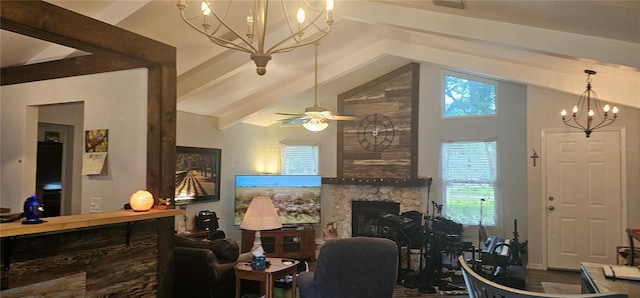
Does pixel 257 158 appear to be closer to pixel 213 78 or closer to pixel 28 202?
pixel 213 78

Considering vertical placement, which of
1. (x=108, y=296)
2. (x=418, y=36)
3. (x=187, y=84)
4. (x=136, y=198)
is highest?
(x=418, y=36)

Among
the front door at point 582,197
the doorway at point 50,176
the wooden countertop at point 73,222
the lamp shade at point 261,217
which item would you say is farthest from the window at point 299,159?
the wooden countertop at point 73,222

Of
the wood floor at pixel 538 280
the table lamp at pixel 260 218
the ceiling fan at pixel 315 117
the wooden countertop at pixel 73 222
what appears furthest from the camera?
the wood floor at pixel 538 280

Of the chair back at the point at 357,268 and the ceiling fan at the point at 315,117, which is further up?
the ceiling fan at the point at 315,117

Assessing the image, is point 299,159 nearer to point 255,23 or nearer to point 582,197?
point 582,197

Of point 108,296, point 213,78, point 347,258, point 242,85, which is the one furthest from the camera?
point 242,85

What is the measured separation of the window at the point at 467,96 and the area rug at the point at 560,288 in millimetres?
2634

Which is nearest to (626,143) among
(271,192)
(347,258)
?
(347,258)

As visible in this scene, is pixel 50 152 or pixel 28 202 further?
pixel 50 152

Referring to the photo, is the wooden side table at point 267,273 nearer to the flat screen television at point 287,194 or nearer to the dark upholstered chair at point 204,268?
the dark upholstered chair at point 204,268

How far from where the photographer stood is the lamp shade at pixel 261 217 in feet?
13.1

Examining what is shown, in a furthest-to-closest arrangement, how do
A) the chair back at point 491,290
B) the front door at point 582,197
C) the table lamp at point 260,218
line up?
1. the front door at point 582,197
2. the table lamp at point 260,218
3. the chair back at point 491,290

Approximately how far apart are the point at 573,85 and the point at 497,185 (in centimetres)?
190

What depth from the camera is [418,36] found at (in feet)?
18.2
